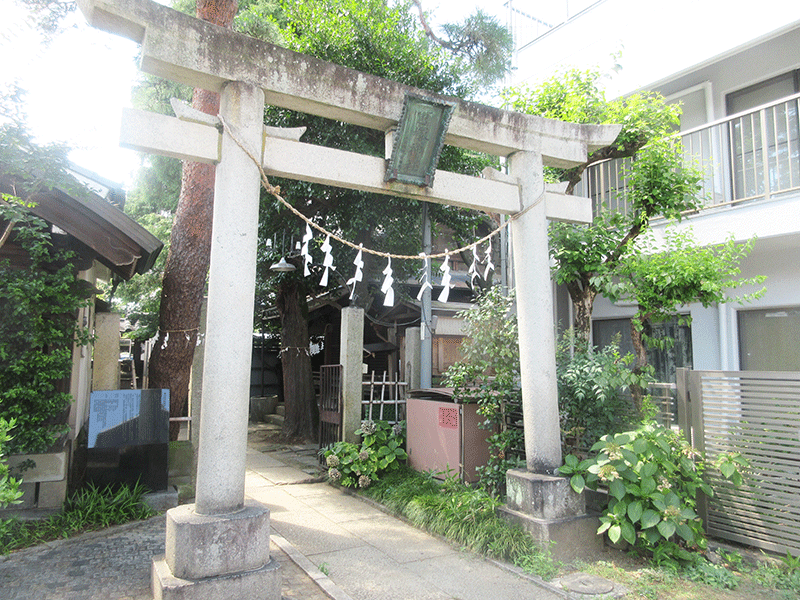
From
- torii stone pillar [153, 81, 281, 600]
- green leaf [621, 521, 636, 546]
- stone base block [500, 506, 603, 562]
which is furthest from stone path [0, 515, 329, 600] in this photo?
A: green leaf [621, 521, 636, 546]

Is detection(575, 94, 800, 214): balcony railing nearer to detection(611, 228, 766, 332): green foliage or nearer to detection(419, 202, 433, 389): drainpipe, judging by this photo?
detection(611, 228, 766, 332): green foliage

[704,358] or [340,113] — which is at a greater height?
[340,113]

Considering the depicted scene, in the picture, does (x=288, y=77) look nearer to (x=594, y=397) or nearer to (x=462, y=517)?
(x=594, y=397)

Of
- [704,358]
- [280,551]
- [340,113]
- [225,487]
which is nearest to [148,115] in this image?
[340,113]

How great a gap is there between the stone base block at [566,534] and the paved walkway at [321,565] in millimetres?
506

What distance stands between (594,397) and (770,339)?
3896mm

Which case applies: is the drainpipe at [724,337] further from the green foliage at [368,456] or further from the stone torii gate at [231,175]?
the green foliage at [368,456]

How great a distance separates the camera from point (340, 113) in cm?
556

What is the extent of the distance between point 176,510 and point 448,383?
4.43m

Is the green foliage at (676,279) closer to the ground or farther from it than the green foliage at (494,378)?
farther from it

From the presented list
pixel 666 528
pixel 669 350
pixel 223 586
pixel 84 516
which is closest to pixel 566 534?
pixel 666 528

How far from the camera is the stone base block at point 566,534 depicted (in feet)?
18.3

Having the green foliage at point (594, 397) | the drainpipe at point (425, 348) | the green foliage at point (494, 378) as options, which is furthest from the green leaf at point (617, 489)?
the drainpipe at point (425, 348)

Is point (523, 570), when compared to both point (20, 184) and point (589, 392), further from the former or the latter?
point (20, 184)
